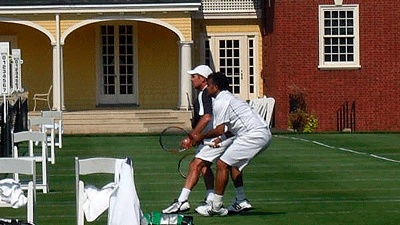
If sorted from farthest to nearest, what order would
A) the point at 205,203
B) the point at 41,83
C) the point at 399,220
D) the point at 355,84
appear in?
the point at 41,83 → the point at 355,84 → the point at 205,203 → the point at 399,220

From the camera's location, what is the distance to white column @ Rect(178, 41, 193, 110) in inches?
1576

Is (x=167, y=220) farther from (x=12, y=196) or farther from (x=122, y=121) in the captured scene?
(x=122, y=121)

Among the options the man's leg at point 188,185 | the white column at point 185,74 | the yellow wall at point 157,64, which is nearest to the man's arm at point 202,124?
the man's leg at point 188,185

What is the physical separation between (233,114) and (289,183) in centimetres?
495

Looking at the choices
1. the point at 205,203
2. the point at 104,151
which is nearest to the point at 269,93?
the point at 104,151

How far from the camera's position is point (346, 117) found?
3991 cm

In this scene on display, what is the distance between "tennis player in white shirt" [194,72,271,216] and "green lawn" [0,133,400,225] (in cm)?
58

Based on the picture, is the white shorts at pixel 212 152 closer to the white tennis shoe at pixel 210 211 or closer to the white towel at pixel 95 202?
the white tennis shoe at pixel 210 211

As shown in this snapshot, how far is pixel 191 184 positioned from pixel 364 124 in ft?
80.8

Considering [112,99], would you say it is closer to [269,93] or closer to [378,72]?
[269,93]

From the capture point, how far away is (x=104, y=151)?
29.0m

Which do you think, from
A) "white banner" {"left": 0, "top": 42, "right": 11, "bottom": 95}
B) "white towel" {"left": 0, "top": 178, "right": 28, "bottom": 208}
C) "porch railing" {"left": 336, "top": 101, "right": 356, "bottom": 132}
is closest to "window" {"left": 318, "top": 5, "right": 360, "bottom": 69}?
"porch railing" {"left": 336, "top": 101, "right": 356, "bottom": 132}

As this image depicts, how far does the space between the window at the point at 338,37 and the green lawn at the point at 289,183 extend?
806 centimetres

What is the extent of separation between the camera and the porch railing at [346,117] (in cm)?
3981
